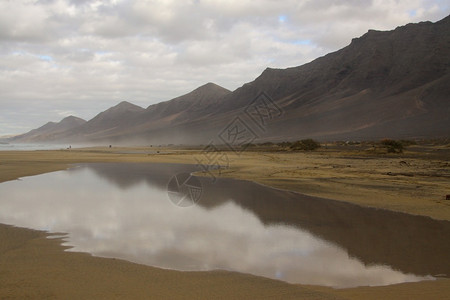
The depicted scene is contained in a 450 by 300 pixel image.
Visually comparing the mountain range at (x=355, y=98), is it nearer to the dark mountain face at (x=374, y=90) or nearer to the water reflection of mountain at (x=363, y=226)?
the dark mountain face at (x=374, y=90)

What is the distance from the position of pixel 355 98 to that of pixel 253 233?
5006 inches

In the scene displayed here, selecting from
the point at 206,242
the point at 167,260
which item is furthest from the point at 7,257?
the point at 206,242

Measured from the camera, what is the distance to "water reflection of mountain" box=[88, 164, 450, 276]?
7593 mm

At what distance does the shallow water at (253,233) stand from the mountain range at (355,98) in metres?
71.9

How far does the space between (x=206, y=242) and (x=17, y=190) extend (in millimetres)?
11845

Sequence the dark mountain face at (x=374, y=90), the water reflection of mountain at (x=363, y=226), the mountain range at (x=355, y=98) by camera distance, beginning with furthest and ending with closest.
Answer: the mountain range at (x=355, y=98), the dark mountain face at (x=374, y=90), the water reflection of mountain at (x=363, y=226)

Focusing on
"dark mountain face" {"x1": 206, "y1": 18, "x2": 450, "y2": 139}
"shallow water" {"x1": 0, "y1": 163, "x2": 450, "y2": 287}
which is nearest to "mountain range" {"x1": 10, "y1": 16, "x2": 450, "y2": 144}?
"dark mountain face" {"x1": 206, "y1": 18, "x2": 450, "y2": 139}

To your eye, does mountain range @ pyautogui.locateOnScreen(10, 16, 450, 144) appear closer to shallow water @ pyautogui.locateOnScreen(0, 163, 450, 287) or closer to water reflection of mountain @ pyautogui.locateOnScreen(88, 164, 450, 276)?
water reflection of mountain @ pyautogui.locateOnScreen(88, 164, 450, 276)

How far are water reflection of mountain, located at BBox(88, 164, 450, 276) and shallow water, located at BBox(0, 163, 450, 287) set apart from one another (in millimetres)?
22

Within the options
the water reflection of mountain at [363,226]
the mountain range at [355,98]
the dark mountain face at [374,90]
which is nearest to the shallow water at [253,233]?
the water reflection of mountain at [363,226]

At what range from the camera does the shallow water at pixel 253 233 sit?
710cm

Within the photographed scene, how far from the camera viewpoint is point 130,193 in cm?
1627

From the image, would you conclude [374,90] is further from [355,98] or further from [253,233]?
[253,233]

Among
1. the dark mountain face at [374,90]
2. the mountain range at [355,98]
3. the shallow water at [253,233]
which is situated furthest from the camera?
the mountain range at [355,98]
